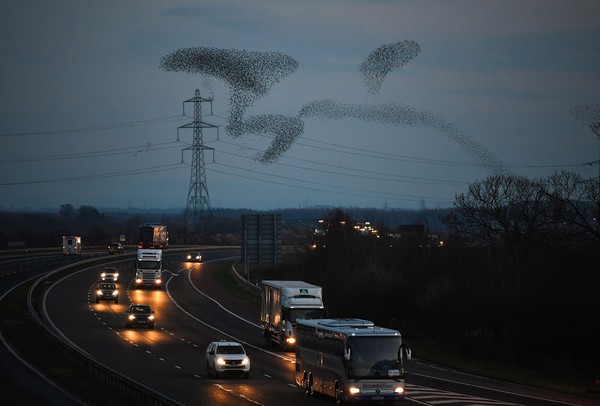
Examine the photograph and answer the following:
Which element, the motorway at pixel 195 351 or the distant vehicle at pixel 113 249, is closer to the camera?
the motorway at pixel 195 351

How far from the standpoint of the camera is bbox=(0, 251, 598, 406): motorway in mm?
39000

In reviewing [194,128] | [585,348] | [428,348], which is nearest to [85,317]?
[428,348]

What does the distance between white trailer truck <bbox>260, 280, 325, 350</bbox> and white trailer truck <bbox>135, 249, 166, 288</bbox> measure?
46.4 metres

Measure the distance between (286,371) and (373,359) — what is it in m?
14.8

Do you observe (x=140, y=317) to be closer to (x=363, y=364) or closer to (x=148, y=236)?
(x=363, y=364)

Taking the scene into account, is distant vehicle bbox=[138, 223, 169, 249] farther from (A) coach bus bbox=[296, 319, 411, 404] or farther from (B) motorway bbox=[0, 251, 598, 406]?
(A) coach bus bbox=[296, 319, 411, 404]

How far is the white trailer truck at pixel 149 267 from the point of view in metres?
105

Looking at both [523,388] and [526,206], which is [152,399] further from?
[526,206]

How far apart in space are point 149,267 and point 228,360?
62.4 meters

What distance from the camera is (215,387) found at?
40969mm

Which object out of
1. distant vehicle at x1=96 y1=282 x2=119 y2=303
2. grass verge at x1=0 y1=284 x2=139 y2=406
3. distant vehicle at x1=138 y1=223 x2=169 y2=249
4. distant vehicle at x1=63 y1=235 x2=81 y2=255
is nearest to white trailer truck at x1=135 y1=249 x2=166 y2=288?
distant vehicle at x1=96 y1=282 x2=119 y2=303

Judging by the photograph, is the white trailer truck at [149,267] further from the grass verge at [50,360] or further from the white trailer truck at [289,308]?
the white trailer truck at [289,308]

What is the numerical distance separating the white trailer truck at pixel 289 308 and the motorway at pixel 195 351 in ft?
3.87

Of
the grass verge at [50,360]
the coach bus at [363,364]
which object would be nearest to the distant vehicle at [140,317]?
the grass verge at [50,360]
